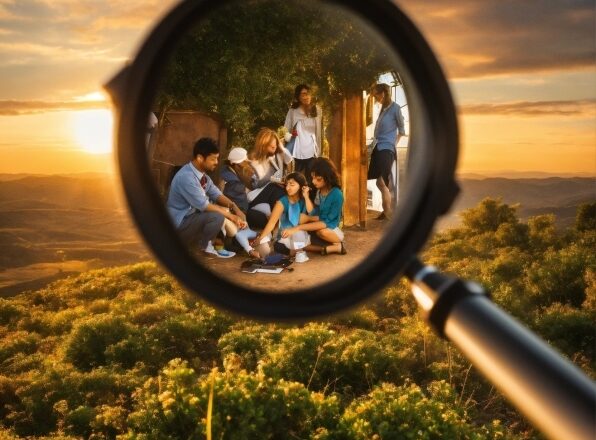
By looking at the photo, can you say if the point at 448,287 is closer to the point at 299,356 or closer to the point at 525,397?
the point at 525,397

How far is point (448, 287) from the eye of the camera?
810mm

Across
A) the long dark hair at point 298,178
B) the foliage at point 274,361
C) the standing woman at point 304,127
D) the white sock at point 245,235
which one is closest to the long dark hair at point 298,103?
the standing woman at point 304,127

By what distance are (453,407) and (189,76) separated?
20.4 feet

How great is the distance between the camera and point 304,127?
7.75 meters

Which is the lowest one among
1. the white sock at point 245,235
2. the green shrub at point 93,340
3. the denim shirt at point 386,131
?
the green shrub at point 93,340

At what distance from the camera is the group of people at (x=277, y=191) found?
4.23m

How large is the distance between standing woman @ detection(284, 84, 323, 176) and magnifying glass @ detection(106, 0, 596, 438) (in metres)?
0.03

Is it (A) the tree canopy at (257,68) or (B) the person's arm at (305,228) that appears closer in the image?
(B) the person's arm at (305,228)

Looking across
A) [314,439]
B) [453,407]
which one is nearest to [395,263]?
[314,439]

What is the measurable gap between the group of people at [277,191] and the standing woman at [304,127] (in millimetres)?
14

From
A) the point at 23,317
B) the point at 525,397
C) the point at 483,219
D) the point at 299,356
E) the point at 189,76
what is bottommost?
the point at 23,317

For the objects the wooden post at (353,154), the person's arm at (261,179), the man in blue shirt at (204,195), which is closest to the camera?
the man in blue shirt at (204,195)

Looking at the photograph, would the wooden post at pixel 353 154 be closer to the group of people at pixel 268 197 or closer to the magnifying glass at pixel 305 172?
the magnifying glass at pixel 305 172

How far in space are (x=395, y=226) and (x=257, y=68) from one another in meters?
9.14
